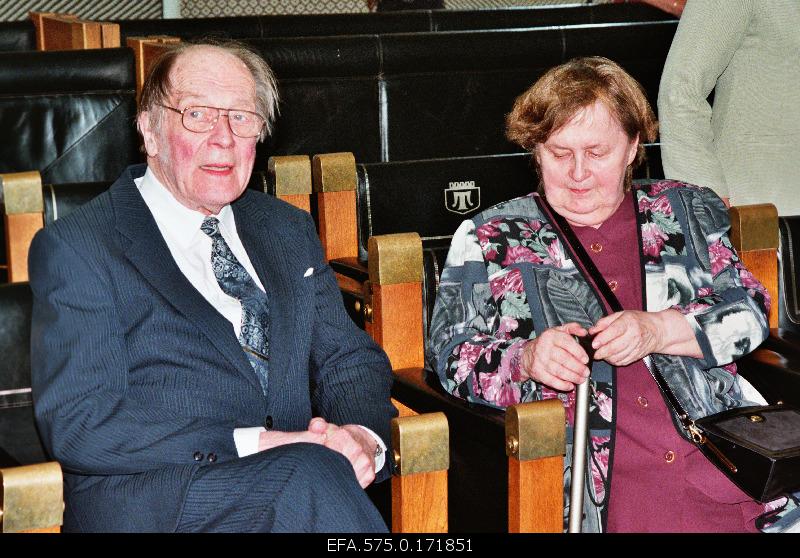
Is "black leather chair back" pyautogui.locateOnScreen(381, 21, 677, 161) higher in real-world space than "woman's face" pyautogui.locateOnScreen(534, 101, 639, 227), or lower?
higher

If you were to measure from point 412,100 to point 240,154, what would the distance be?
163 cm

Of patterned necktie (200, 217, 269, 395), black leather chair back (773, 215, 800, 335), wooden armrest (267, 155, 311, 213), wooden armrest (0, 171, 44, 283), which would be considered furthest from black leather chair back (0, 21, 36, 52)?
black leather chair back (773, 215, 800, 335)

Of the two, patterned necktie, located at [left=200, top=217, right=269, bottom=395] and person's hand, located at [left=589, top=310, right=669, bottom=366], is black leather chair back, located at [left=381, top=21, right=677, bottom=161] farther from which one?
person's hand, located at [left=589, top=310, right=669, bottom=366]

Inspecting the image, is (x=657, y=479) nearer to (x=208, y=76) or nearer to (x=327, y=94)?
(x=208, y=76)

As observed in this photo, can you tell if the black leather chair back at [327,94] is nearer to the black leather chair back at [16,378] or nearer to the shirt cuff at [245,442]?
the black leather chair back at [16,378]

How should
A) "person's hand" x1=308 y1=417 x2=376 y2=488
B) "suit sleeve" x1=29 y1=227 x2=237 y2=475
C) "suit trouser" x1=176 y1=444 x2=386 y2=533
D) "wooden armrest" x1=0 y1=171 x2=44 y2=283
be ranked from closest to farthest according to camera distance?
"suit trouser" x1=176 y1=444 x2=386 y2=533 → "suit sleeve" x1=29 y1=227 x2=237 y2=475 → "person's hand" x1=308 y1=417 x2=376 y2=488 → "wooden armrest" x1=0 y1=171 x2=44 y2=283

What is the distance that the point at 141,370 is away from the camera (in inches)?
71.7

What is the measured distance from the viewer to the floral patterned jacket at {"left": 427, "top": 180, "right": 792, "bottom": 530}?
1.97 metres

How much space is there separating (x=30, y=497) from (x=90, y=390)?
0.86 feet

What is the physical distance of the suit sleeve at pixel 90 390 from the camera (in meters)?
1.72

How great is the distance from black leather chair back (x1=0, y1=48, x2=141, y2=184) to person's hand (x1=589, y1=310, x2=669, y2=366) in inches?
74.0

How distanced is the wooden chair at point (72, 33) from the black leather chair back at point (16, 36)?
0.14ft

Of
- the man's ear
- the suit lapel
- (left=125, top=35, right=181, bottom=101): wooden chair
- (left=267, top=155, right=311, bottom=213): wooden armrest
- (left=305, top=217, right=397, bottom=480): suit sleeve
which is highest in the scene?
(left=125, top=35, right=181, bottom=101): wooden chair

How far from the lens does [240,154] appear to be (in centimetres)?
199
